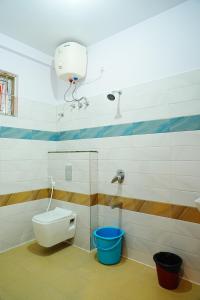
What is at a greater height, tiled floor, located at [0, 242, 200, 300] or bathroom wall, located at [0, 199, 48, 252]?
bathroom wall, located at [0, 199, 48, 252]

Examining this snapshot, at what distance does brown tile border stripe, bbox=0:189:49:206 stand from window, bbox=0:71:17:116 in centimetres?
97

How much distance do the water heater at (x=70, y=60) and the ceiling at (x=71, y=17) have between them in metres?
0.11

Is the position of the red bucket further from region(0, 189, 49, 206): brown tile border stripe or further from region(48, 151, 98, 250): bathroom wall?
region(0, 189, 49, 206): brown tile border stripe

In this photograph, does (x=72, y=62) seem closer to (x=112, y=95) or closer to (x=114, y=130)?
(x=112, y=95)

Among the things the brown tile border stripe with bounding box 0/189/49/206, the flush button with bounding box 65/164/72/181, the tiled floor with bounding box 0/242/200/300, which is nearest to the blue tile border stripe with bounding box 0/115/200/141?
the flush button with bounding box 65/164/72/181

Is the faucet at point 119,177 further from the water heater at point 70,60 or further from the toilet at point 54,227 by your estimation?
the water heater at point 70,60

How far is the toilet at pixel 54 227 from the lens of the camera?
2.12 meters

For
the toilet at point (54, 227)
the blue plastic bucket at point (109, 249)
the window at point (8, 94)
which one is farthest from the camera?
the window at point (8, 94)

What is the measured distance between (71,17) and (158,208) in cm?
208

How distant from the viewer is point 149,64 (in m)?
2.02

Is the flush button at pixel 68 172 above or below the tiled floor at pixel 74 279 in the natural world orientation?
above

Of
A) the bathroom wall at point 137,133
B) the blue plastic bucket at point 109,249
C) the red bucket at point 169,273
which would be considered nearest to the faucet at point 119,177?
the bathroom wall at point 137,133

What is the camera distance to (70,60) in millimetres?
2365

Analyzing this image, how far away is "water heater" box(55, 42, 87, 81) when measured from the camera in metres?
2.36
